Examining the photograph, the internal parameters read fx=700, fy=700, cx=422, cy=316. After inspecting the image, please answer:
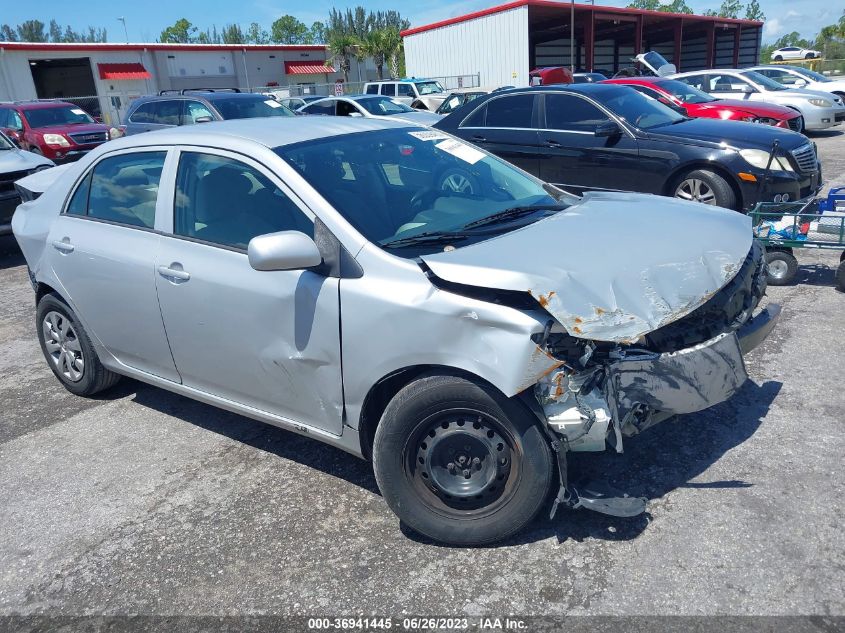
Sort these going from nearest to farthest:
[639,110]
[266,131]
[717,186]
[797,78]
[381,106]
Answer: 1. [266,131]
2. [717,186]
3. [639,110]
4. [381,106]
5. [797,78]

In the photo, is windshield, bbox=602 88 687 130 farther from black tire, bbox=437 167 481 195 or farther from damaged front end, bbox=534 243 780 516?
Result: damaged front end, bbox=534 243 780 516

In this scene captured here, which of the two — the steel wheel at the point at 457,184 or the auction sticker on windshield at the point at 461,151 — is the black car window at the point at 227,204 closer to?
the steel wheel at the point at 457,184

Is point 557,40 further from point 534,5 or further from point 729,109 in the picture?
point 729,109

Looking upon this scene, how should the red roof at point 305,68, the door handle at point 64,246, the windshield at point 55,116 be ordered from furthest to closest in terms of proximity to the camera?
the red roof at point 305,68
the windshield at point 55,116
the door handle at point 64,246

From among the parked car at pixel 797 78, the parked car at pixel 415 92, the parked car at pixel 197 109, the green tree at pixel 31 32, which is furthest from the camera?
the green tree at pixel 31 32

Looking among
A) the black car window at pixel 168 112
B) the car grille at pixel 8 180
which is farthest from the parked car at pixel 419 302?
the black car window at pixel 168 112

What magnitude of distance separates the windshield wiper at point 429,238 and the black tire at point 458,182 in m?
0.51

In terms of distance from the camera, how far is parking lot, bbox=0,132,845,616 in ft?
8.84

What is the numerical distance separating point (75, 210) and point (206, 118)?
7568 mm

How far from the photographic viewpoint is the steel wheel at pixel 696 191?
7289mm

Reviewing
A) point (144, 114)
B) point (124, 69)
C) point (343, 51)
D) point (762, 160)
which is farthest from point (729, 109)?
point (343, 51)

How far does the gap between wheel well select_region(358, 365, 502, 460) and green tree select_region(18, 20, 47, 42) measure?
112654 mm

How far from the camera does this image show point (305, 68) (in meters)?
52.0

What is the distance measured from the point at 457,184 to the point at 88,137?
1387 cm
